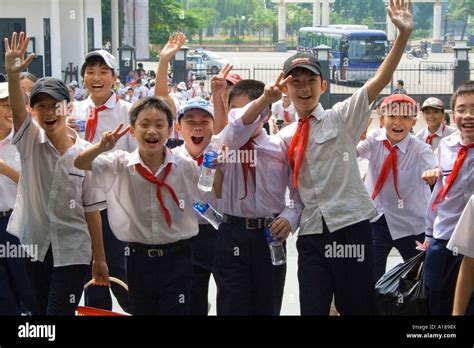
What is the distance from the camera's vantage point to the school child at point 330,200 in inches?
171

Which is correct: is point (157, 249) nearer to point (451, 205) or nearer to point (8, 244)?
point (8, 244)

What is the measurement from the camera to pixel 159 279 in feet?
14.4

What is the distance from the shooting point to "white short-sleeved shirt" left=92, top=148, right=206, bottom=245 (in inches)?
173

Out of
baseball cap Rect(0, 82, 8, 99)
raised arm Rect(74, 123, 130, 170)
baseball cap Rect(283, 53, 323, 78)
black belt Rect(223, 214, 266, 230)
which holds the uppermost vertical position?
baseball cap Rect(283, 53, 323, 78)

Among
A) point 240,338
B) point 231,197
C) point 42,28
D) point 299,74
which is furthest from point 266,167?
point 42,28

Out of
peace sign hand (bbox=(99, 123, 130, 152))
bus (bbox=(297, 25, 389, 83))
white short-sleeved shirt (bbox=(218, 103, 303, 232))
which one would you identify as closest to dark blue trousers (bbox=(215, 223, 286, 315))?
white short-sleeved shirt (bbox=(218, 103, 303, 232))

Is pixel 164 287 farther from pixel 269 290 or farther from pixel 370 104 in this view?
pixel 370 104

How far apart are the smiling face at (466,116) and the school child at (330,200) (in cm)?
44

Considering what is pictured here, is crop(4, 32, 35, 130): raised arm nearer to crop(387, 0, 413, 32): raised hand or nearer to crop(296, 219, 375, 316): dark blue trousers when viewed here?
crop(296, 219, 375, 316): dark blue trousers

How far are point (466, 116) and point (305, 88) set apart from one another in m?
0.78

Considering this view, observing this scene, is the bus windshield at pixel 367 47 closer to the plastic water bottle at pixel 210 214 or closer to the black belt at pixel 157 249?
the plastic water bottle at pixel 210 214

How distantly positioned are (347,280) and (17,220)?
65.4 inches

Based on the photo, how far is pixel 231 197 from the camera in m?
4.70

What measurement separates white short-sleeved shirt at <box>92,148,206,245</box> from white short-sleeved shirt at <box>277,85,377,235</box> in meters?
0.58
